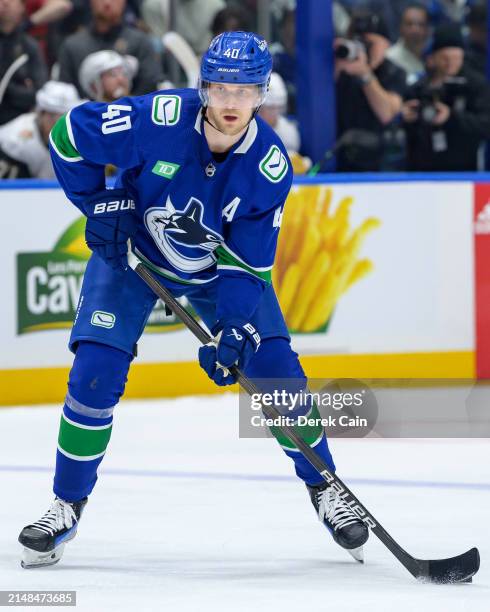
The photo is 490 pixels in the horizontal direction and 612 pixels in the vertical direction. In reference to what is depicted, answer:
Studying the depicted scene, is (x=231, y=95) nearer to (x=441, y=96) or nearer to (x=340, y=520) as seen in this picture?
(x=340, y=520)

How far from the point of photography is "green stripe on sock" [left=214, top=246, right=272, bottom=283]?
11.3 ft

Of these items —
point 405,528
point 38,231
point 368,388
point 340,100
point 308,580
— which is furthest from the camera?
point 340,100

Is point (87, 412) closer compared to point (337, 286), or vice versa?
point (87, 412)

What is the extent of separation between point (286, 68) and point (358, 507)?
3536 millimetres

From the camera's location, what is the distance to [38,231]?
18.8ft

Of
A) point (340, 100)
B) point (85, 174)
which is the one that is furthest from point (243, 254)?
point (340, 100)

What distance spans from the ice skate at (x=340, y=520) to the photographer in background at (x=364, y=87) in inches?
123

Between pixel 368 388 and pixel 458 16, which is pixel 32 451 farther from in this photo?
pixel 458 16

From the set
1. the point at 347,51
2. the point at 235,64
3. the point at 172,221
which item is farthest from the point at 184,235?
the point at 347,51

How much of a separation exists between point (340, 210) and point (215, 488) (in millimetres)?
2080

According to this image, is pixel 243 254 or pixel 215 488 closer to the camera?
pixel 243 254

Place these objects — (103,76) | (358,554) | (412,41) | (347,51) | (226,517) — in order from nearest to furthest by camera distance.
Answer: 1. (358,554)
2. (226,517)
3. (103,76)
4. (347,51)
5. (412,41)

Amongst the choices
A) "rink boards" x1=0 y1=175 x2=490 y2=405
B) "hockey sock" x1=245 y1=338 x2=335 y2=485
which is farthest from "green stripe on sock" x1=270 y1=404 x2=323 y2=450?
"rink boards" x1=0 y1=175 x2=490 y2=405

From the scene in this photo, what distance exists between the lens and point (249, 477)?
4.58 meters
